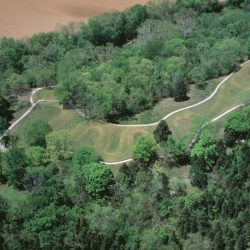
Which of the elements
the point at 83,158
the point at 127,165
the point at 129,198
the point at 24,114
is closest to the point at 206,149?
the point at 127,165

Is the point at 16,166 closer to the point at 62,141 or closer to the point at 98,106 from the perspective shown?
the point at 62,141

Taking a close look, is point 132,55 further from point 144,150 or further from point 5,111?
point 144,150

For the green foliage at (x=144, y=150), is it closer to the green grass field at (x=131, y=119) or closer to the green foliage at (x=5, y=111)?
the green grass field at (x=131, y=119)

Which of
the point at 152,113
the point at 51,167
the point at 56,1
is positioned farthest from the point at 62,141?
the point at 56,1

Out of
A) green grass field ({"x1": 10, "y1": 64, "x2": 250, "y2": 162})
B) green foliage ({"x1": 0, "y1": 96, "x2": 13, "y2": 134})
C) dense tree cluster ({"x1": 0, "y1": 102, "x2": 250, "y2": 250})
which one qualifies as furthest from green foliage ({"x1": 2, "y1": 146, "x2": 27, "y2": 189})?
green foliage ({"x1": 0, "y1": 96, "x2": 13, "y2": 134})

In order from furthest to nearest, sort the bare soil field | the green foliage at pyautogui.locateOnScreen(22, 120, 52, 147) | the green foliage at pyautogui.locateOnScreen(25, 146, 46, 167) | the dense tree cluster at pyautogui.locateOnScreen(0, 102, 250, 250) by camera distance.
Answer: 1. the bare soil field
2. the green foliage at pyautogui.locateOnScreen(22, 120, 52, 147)
3. the green foliage at pyautogui.locateOnScreen(25, 146, 46, 167)
4. the dense tree cluster at pyautogui.locateOnScreen(0, 102, 250, 250)

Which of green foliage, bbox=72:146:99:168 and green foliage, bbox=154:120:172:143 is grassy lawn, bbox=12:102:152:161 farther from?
green foliage, bbox=72:146:99:168
